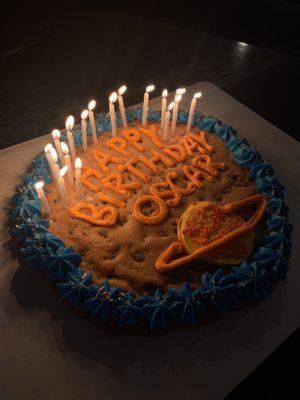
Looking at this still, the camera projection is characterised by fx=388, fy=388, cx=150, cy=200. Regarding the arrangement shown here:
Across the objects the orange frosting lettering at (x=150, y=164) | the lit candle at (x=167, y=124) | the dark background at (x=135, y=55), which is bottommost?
the orange frosting lettering at (x=150, y=164)

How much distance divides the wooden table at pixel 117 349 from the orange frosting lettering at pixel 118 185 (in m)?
1.01

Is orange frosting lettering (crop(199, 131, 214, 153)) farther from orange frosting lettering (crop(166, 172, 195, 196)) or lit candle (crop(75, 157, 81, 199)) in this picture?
lit candle (crop(75, 157, 81, 199))

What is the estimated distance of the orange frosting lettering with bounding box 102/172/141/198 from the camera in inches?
139

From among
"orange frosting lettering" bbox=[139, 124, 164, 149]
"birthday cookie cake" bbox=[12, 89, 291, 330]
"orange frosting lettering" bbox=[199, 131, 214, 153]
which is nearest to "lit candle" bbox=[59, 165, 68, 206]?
"birthday cookie cake" bbox=[12, 89, 291, 330]

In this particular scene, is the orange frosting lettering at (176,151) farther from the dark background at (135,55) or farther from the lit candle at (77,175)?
the dark background at (135,55)

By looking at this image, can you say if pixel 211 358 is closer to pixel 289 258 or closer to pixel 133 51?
pixel 289 258

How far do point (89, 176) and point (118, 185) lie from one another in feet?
1.03

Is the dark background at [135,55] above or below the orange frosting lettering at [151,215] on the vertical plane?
above

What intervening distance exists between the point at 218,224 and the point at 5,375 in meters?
1.90

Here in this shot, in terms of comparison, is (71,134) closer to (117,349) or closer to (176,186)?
(176,186)

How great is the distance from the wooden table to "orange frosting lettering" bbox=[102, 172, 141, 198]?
1.01 metres

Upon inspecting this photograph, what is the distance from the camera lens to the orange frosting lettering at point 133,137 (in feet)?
13.2

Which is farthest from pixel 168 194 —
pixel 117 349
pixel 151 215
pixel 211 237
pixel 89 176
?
pixel 117 349

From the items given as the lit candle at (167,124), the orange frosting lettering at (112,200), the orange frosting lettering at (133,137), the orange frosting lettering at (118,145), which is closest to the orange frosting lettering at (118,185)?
the orange frosting lettering at (112,200)
